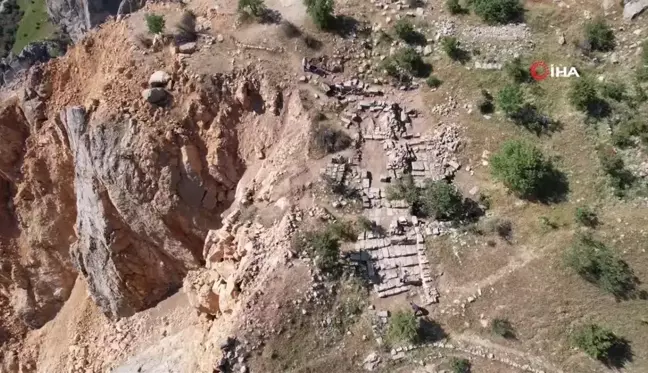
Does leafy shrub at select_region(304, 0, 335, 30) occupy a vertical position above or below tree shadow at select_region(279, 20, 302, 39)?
above

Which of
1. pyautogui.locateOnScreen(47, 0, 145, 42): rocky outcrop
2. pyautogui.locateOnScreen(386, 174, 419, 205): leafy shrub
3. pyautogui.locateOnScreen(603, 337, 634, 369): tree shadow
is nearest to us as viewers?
pyautogui.locateOnScreen(603, 337, 634, 369): tree shadow

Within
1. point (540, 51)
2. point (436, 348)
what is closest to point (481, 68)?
point (540, 51)

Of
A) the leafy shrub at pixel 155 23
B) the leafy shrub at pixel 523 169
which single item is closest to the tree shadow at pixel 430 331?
the leafy shrub at pixel 523 169

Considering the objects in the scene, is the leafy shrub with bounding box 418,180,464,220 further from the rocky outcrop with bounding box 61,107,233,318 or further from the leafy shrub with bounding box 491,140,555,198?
the rocky outcrop with bounding box 61,107,233,318

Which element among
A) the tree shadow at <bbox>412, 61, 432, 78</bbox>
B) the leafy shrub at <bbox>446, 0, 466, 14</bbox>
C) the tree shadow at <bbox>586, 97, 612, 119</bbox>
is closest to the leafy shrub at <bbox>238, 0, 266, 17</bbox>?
the tree shadow at <bbox>412, 61, 432, 78</bbox>

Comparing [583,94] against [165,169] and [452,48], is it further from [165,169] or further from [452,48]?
[165,169]

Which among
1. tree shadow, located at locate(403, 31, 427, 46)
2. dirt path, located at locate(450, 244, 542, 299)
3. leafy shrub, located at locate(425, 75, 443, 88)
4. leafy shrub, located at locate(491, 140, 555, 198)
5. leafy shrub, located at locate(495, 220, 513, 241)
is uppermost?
tree shadow, located at locate(403, 31, 427, 46)

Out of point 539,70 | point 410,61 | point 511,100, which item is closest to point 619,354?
point 511,100
